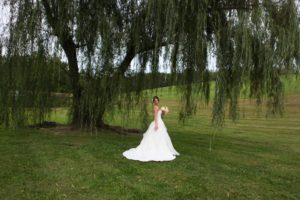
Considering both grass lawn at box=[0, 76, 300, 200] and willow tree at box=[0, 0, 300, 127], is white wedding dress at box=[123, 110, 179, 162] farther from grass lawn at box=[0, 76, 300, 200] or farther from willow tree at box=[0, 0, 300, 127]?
willow tree at box=[0, 0, 300, 127]

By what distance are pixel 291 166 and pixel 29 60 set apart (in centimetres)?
733

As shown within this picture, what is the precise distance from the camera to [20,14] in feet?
40.2

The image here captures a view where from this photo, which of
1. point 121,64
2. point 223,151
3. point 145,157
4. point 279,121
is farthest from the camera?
point 279,121

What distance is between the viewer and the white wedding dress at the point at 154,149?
1082cm

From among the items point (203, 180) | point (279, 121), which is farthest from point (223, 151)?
point (279, 121)

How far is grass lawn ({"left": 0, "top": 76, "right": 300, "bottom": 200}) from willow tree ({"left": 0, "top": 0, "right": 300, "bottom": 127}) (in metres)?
1.21

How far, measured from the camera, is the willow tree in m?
11.6

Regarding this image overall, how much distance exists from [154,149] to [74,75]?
3.96 m

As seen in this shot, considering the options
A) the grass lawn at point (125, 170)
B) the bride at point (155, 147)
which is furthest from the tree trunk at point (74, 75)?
the bride at point (155, 147)

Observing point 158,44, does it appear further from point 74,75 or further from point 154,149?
point 74,75

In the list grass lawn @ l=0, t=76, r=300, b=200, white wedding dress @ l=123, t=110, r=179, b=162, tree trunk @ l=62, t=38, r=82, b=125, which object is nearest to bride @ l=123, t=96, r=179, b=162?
white wedding dress @ l=123, t=110, r=179, b=162

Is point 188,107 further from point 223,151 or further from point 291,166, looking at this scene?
point 291,166

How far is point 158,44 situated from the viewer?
472 inches

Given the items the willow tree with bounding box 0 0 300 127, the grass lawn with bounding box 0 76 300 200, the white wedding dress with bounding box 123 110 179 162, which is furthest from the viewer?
the willow tree with bounding box 0 0 300 127
